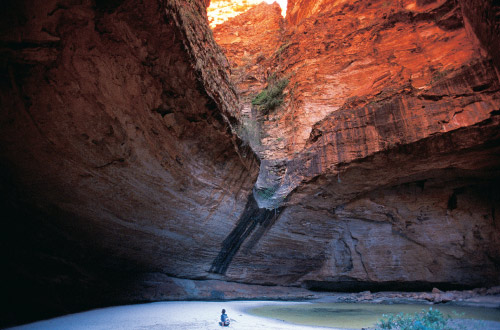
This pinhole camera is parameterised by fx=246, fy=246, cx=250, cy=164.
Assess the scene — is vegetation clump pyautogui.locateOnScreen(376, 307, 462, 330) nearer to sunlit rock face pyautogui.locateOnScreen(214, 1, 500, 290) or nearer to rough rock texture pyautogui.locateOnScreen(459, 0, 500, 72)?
sunlit rock face pyautogui.locateOnScreen(214, 1, 500, 290)

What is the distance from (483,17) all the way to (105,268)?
1067cm

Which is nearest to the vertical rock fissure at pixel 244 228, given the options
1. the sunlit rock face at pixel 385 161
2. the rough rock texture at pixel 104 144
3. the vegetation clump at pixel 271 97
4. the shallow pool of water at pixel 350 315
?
the sunlit rock face at pixel 385 161

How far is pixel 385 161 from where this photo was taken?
23.6 feet

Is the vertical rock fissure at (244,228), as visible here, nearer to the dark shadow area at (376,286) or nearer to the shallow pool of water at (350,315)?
the shallow pool of water at (350,315)

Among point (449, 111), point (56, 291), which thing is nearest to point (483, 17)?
point (449, 111)

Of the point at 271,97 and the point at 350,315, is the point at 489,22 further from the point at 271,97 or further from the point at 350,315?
the point at 271,97

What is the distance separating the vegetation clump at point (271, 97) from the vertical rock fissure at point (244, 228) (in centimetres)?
610

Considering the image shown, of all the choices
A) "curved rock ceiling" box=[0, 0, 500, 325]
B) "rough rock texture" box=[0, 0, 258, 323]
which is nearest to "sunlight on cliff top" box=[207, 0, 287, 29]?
"curved rock ceiling" box=[0, 0, 500, 325]

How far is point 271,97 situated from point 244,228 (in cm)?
717

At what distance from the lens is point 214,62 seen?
584 centimetres

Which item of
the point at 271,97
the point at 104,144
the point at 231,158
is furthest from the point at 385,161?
the point at 104,144

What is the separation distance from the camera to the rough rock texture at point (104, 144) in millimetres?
3457

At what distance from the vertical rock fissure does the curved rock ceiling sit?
7cm

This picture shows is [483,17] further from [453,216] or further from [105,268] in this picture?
[105,268]
